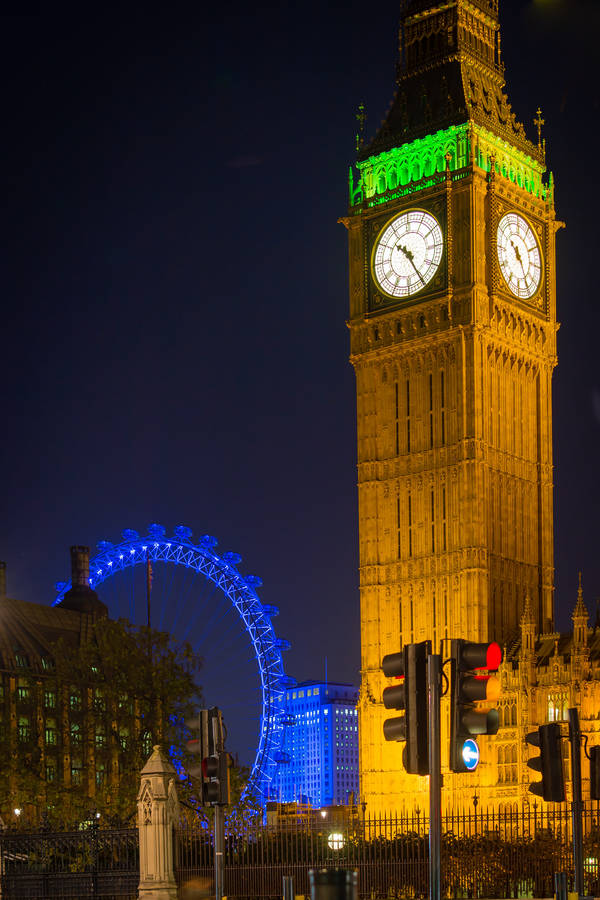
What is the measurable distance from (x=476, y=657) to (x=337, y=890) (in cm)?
544

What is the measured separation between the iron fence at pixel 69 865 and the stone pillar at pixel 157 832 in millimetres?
1074

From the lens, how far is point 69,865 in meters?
39.7

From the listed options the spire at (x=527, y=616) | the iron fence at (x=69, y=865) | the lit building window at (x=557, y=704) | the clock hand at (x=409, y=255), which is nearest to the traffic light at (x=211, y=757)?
the iron fence at (x=69, y=865)

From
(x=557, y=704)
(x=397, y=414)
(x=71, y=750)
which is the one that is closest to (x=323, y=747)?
(x=397, y=414)

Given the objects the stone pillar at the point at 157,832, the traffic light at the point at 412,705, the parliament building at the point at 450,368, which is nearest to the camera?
the traffic light at the point at 412,705

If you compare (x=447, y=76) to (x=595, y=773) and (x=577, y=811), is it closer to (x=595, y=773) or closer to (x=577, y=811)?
(x=595, y=773)

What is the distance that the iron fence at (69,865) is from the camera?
124 ft

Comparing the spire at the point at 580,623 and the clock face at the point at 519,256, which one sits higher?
the clock face at the point at 519,256

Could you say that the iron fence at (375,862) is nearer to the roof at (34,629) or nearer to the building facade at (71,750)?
the building facade at (71,750)

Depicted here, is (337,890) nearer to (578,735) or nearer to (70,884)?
→ (578,735)

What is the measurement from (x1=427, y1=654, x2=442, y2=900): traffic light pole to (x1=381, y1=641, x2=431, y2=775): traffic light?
96 millimetres

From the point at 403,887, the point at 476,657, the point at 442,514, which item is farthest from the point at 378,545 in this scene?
the point at 476,657

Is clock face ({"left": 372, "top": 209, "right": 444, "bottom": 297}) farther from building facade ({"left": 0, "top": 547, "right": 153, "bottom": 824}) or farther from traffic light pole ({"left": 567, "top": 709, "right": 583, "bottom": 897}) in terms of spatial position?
traffic light pole ({"left": 567, "top": 709, "right": 583, "bottom": 897})

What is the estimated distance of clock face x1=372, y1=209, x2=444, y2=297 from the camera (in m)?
91.0
